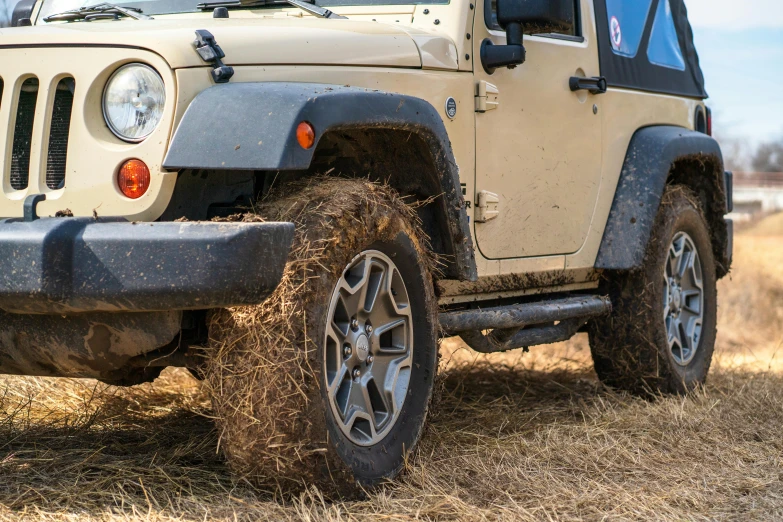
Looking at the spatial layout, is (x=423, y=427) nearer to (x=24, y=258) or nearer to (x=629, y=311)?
(x=24, y=258)

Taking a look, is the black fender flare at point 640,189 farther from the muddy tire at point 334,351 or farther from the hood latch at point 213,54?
the hood latch at point 213,54

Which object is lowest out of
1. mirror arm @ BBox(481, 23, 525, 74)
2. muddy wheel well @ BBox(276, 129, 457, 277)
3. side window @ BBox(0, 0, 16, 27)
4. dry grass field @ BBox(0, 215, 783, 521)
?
dry grass field @ BBox(0, 215, 783, 521)

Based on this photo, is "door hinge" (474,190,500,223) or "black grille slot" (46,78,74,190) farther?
"door hinge" (474,190,500,223)

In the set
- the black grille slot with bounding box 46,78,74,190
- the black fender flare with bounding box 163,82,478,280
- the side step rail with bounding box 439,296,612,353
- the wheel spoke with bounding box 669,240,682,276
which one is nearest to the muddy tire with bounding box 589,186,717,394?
the wheel spoke with bounding box 669,240,682,276

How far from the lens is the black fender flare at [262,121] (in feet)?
9.14

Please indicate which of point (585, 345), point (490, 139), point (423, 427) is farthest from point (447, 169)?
point (585, 345)

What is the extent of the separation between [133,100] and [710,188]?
12.1ft

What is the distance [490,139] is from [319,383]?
4.77ft

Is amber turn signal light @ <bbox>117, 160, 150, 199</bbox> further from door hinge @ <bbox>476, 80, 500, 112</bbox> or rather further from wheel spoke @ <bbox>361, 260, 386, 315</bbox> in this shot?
door hinge @ <bbox>476, 80, 500, 112</bbox>

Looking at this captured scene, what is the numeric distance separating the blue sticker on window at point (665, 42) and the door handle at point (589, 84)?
827 mm

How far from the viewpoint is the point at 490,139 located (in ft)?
13.3

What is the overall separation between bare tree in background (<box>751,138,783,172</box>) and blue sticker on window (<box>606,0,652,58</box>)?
4391 cm

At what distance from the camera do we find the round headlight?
2.94m

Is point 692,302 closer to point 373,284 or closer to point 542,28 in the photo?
point 542,28
